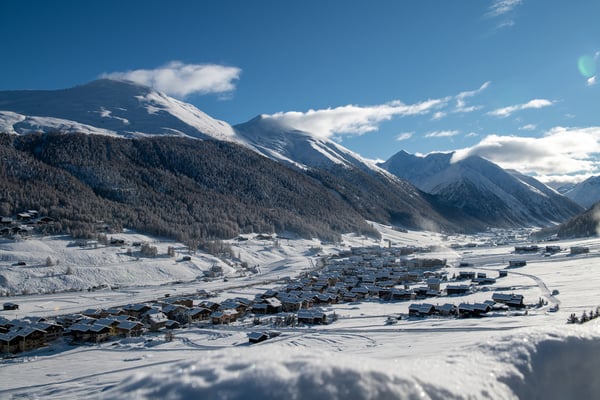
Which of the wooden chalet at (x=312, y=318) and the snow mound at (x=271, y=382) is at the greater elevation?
the snow mound at (x=271, y=382)

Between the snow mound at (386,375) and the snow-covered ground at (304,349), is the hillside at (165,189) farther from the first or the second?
the snow mound at (386,375)

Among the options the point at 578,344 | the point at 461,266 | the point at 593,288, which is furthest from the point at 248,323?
the point at 461,266

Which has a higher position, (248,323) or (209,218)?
(209,218)

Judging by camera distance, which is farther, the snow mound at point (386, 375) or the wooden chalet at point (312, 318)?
the wooden chalet at point (312, 318)

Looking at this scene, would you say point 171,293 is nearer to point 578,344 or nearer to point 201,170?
point 578,344

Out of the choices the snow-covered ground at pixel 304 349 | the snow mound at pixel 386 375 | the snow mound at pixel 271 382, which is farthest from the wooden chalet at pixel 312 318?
the snow mound at pixel 271 382

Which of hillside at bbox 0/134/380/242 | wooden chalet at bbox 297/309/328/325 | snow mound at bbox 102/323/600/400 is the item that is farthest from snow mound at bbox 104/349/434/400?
hillside at bbox 0/134/380/242
